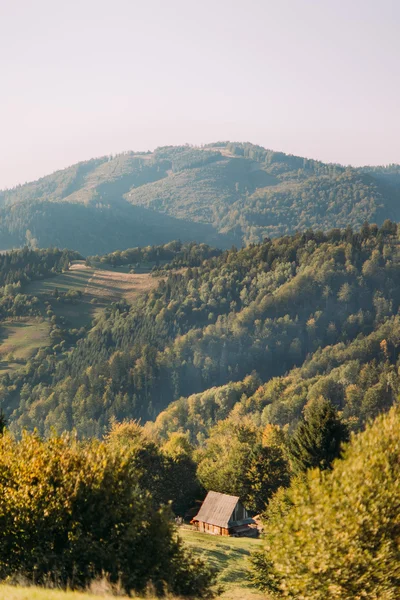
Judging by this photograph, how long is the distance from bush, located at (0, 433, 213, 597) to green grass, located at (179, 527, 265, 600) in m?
10.5

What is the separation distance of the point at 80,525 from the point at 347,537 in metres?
11.7

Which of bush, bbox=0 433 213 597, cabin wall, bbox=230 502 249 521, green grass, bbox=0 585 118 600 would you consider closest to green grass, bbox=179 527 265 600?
cabin wall, bbox=230 502 249 521

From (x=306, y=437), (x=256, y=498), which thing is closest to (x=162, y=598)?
(x=306, y=437)

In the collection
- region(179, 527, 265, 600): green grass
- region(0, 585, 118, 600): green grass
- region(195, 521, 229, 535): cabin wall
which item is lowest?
region(195, 521, 229, 535): cabin wall

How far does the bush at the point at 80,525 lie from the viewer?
29.9m

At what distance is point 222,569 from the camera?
176ft

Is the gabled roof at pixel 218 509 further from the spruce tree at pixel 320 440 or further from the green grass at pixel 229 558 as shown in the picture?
the spruce tree at pixel 320 440

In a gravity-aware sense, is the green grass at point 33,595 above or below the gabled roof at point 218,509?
above

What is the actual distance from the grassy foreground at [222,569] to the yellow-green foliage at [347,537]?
6.00 m

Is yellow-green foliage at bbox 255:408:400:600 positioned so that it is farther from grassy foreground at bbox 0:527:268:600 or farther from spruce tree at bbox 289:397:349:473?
spruce tree at bbox 289:397:349:473

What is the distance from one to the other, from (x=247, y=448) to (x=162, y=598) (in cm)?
5968

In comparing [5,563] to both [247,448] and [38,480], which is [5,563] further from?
[247,448]

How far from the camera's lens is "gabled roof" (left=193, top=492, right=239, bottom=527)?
3044 inches

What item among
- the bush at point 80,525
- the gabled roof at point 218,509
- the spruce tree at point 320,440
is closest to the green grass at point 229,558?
the gabled roof at point 218,509
